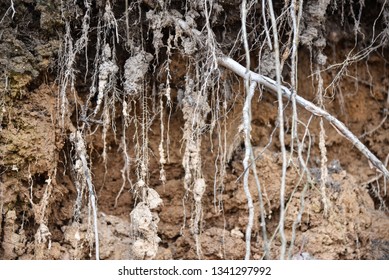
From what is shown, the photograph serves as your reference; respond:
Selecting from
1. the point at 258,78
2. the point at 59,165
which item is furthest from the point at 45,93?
the point at 258,78

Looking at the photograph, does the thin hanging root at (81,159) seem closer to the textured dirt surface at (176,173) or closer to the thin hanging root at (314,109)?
the textured dirt surface at (176,173)

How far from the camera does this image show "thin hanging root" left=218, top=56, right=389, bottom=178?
213 cm

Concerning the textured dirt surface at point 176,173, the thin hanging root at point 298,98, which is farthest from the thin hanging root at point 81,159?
the thin hanging root at point 298,98

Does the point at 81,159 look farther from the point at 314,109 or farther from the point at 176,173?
the point at 314,109

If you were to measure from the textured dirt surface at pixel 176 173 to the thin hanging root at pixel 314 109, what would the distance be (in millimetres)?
104

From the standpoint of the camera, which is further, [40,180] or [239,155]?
[239,155]

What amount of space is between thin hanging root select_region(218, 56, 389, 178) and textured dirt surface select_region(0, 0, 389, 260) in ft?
0.34

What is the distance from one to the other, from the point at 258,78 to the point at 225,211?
66 centimetres

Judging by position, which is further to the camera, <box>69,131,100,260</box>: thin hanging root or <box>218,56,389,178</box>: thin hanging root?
<box>69,131,100,260</box>: thin hanging root

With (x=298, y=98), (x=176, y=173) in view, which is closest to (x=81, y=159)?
(x=176, y=173)

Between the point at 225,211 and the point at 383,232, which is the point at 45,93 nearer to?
the point at 225,211

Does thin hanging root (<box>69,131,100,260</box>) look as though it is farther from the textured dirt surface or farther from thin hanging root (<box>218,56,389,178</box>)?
thin hanging root (<box>218,56,389,178</box>)

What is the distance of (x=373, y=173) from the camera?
283 centimetres

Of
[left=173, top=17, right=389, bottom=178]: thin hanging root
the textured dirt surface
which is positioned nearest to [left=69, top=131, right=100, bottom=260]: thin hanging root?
the textured dirt surface
